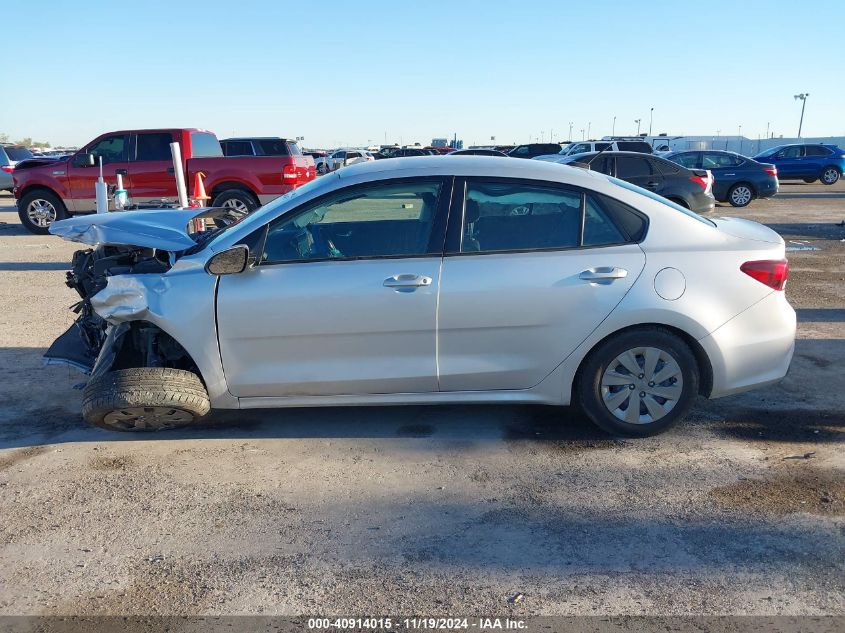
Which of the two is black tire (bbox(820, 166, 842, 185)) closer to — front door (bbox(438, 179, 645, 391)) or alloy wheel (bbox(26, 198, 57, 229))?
alloy wheel (bbox(26, 198, 57, 229))

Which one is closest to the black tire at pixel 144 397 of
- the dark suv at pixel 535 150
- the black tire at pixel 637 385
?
the black tire at pixel 637 385

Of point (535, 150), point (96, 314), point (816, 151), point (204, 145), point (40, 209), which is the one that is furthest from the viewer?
point (535, 150)

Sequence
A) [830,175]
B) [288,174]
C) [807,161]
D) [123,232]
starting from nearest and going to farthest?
[123,232]
[288,174]
[807,161]
[830,175]

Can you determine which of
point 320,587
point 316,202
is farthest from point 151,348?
point 320,587

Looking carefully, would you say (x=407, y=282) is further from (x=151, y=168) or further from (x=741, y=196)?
(x=741, y=196)

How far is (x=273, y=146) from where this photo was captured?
63.7 ft

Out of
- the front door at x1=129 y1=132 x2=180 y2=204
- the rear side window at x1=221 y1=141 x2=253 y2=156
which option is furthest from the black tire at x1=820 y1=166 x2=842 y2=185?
the front door at x1=129 y1=132 x2=180 y2=204

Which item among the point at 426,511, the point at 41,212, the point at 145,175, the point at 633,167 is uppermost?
the point at 633,167

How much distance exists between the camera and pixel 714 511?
3578 mm

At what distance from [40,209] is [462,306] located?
12.8m

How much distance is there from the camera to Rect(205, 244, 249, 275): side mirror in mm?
4164

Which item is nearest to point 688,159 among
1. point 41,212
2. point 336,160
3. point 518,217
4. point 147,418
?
point 41,212

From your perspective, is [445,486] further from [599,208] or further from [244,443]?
[599,208]

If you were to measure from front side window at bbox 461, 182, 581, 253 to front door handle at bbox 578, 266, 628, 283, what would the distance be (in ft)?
0.70
